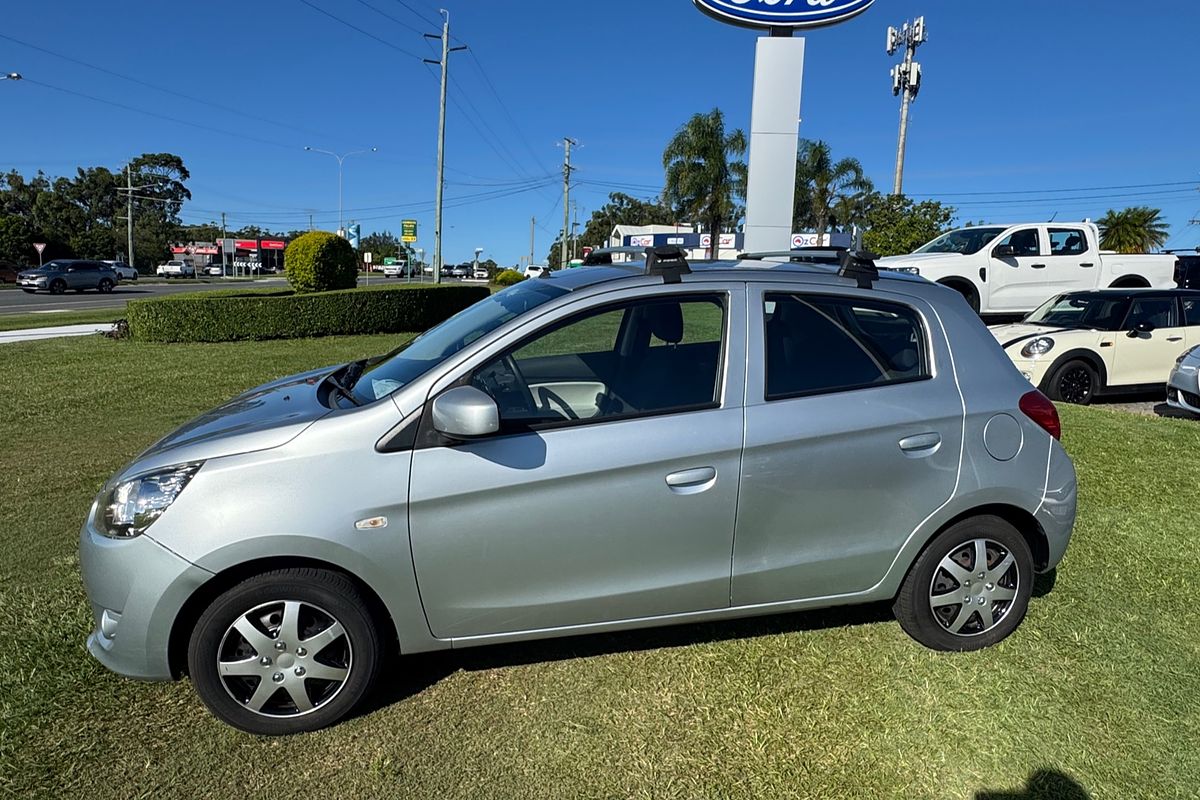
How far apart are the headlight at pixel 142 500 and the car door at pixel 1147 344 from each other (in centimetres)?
1009

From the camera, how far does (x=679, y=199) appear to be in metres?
40.4

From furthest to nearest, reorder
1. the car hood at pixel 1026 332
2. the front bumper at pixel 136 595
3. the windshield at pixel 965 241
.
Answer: the windshield at pixel 965 241 → the car hood at pixel 1026 332 → the front bumper at pixel 136 595

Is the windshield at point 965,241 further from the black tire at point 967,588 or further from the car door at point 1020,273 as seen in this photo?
the black tire at point 967,588

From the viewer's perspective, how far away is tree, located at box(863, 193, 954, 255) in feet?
74.2

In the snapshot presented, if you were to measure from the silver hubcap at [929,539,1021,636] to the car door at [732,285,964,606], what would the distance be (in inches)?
12.1

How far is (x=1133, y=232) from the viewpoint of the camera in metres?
40.3

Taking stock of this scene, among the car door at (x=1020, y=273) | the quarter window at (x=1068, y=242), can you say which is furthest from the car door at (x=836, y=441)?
the quarter window at (x=1068, y=242)

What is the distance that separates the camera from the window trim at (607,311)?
272 centimetres

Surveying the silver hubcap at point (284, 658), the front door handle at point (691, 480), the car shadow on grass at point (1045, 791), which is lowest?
the car shadow on grass at point (1045, 791)

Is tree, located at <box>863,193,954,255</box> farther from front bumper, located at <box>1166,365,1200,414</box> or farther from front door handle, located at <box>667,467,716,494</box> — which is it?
front door handle, located at <box>667,467,716,494</box>

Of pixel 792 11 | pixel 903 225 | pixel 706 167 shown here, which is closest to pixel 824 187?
pixel 706 167

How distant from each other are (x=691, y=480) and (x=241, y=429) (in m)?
1.70

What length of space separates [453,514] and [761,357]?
135 centimetres

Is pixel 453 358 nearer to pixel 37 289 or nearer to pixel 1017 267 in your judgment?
pixel 1017 267
